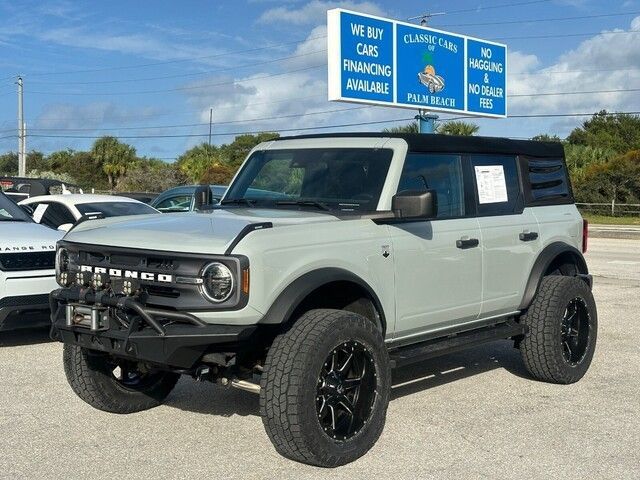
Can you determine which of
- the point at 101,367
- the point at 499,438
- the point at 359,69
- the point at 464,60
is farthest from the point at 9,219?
the point at 464,60

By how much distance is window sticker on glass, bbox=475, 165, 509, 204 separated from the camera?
647 centimetres

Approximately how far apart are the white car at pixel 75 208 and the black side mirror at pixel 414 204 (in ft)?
19.3

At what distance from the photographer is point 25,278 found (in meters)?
7.84

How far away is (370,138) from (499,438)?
2.19 m

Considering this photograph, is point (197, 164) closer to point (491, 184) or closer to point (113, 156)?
point (113, 156)

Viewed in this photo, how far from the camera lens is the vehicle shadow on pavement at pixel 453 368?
6.79 m

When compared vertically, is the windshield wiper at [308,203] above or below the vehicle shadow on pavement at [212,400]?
above

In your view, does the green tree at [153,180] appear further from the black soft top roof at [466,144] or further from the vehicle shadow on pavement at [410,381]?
the black soft top roof at [466,144]

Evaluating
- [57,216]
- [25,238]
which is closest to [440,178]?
[25,238]

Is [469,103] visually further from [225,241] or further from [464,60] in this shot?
[225,241]

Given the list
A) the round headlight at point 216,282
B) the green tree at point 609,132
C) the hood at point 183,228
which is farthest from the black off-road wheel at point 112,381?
the green tree at point 609,132

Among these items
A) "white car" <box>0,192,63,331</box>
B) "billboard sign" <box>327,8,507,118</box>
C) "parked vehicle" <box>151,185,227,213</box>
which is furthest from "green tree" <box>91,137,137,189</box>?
"white car" <box>0,192,63,331</box>

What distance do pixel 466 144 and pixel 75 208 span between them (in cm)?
606

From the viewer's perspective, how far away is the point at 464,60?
2838 cm
